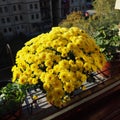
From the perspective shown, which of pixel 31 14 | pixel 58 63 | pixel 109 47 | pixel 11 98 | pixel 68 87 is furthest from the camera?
pixel 31 14

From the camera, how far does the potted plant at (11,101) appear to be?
95.7 inches

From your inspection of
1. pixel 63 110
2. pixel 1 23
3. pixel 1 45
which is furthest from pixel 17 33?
pixel 63 110

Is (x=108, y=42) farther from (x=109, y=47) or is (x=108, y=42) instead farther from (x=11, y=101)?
(x=11, y=101)

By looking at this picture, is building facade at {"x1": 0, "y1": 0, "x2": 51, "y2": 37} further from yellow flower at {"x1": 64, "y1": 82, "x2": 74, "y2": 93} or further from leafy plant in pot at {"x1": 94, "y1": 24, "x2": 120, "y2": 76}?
yellow flower at {"x1": 64, "y1": 82, "x2": 74, "y2": 93}

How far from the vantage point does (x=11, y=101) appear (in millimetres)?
2479

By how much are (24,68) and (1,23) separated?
2923 centimetres

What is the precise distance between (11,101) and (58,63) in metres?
0.63

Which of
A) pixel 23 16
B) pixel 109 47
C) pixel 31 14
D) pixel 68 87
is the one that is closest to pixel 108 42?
pixel 109 47

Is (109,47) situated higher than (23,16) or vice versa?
(109,47)

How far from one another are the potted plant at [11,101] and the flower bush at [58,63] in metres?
0.12

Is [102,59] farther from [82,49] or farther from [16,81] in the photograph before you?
[16,81]

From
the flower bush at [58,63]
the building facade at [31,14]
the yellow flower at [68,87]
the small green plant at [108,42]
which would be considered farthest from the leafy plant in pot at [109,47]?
the building facade at [31,14]

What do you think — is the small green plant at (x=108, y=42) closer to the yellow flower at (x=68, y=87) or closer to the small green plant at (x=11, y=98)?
the yellow flower at (x=68, y=87)

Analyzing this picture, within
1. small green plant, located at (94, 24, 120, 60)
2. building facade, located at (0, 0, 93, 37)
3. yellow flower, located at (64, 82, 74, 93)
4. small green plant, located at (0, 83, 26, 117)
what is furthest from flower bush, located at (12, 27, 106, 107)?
building facade, located at (0, 0, 93, 37)
